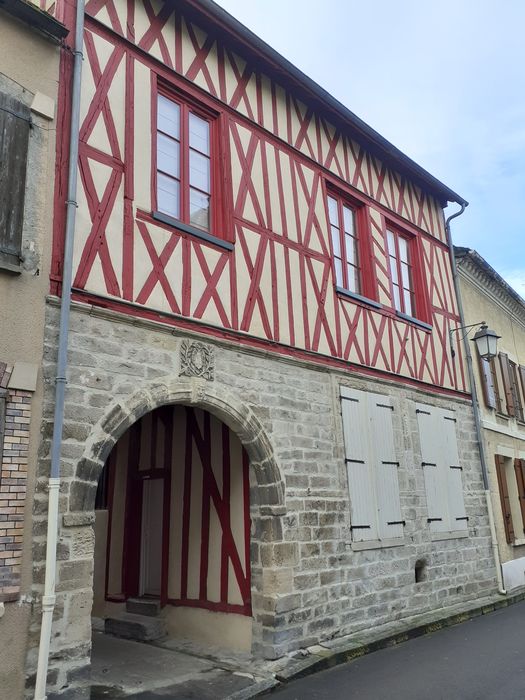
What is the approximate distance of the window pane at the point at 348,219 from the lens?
7.24 metres

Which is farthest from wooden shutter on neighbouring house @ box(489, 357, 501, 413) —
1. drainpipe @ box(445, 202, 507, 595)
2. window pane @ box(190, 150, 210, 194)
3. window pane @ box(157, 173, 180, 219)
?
window pane @ box(157, 173, 180, 219)

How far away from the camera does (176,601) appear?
5762 mm

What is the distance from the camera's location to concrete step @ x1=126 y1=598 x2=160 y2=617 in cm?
593

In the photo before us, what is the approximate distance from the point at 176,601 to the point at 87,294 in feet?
10.6

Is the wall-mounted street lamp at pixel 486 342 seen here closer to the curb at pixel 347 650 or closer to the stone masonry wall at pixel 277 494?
the stone masonry wall at pixel 277 494

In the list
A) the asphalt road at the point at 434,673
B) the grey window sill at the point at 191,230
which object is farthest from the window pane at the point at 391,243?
the asphalt road at the point at 434,673

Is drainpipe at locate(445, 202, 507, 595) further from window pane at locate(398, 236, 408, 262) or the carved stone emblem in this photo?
the carved stone emblem

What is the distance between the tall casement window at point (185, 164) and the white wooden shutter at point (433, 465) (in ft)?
12.1

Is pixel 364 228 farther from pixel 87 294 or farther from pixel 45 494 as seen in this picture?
pixel 45 494

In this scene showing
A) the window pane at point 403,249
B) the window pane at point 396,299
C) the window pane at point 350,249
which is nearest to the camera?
the window pane at point 350,249

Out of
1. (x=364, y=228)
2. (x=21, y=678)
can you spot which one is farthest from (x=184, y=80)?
(x=21, y=678)

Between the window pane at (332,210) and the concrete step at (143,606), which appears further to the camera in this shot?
the window pane at (332,210)

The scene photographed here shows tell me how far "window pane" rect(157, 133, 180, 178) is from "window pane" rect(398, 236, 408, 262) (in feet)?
12.4

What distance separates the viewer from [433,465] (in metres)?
7.25
